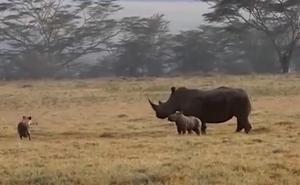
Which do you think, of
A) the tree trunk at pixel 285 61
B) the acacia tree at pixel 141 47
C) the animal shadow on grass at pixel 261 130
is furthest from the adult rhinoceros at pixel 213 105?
the acacia tree at pixel 141 47

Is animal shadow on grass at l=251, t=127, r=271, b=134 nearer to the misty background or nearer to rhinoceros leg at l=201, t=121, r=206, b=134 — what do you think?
rhinoceros leg at l=201, t=121, r=206, b=134

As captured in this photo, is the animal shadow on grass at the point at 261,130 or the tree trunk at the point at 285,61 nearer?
the animal shadow on grass at the point at 261,130

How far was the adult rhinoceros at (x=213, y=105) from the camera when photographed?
17406 mm

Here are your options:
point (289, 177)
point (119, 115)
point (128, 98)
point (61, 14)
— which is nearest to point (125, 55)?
point (61, 14)

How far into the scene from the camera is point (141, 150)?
13.2 metres

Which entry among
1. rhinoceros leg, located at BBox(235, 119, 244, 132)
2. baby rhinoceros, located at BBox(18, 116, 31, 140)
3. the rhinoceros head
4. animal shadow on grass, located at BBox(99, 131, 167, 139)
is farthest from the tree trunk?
baby rhinoceros, located at BBox(18, 116, 31, 140)

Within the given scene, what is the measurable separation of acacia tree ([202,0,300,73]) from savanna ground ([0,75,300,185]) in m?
23.9

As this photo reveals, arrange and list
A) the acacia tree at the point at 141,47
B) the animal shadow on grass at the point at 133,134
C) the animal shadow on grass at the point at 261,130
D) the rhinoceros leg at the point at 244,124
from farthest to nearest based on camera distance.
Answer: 1. the acacia tree at the point at 141,47
2. the rhinoceros leg at the point at 244,124
3. the animal shadow on grass at the point at 261,130
4. the animal shadow on grass at the point at 133,134

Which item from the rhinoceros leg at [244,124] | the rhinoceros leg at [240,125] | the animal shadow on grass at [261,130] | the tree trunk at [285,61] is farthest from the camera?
the tree trunk at [285,61]

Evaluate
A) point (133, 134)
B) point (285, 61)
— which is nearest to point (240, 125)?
point (133, 134)

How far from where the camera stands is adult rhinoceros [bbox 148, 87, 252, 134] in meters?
A: 17.4

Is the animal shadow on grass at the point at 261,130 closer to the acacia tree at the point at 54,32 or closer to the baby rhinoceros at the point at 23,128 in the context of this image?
the baby rhinoceros at the point at 23,128

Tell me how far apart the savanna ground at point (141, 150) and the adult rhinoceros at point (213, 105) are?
352 millimetres

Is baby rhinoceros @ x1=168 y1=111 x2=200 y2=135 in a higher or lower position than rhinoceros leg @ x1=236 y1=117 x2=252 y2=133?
higher
